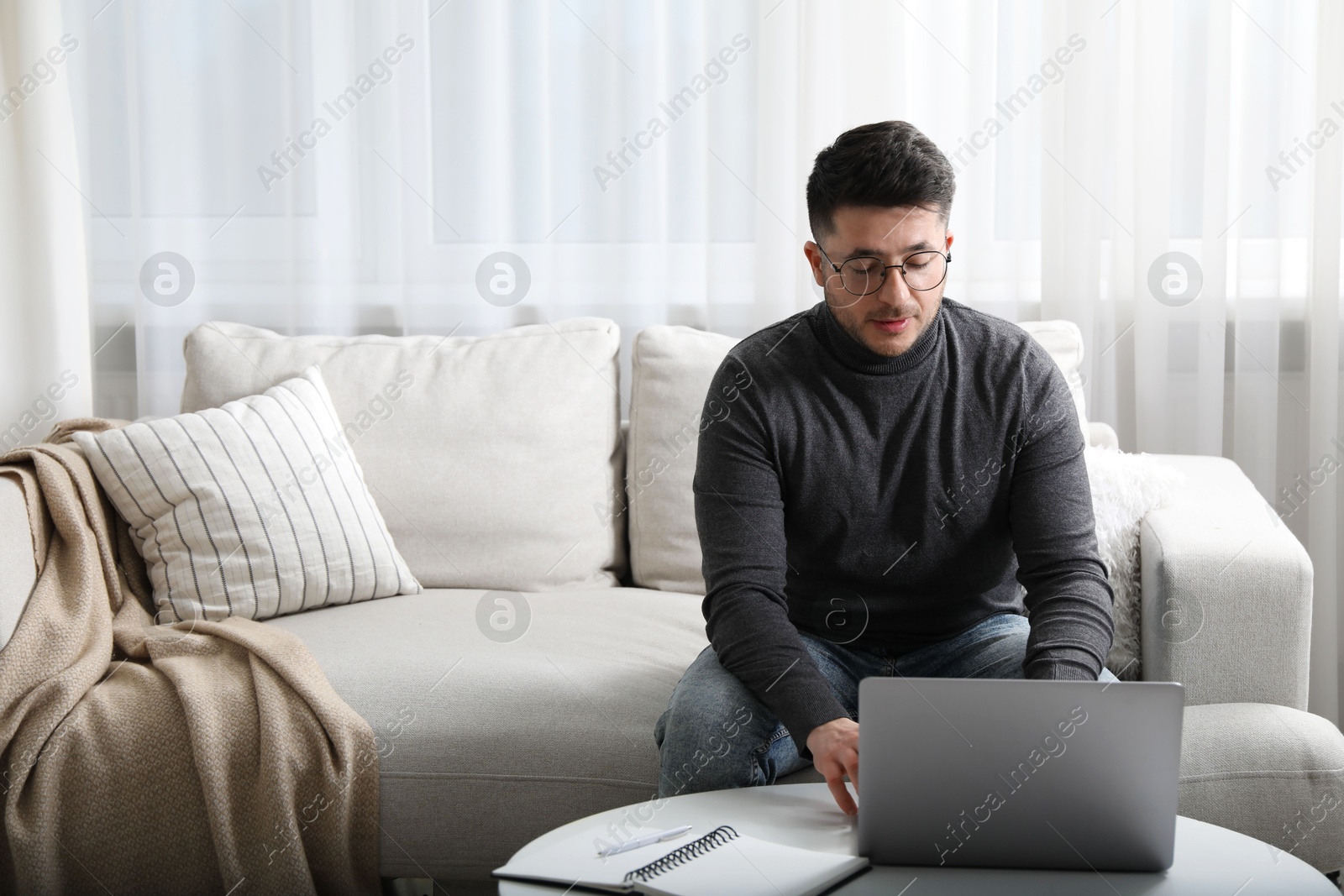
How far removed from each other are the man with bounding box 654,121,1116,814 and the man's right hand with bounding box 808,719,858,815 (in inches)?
5.8

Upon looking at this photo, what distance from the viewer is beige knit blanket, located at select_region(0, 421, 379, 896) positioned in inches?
54.4

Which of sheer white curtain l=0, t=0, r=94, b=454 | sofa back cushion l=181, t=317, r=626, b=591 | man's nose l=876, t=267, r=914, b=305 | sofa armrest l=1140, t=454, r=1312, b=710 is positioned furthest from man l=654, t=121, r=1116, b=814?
sheer white curtain l=0, t=0, r=94, b=454

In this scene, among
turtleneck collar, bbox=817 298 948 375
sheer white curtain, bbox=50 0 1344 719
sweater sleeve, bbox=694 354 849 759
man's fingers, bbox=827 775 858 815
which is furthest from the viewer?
sheer white curtain, bbox=50 0 1344 719

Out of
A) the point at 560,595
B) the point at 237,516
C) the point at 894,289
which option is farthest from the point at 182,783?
the point at 894,289

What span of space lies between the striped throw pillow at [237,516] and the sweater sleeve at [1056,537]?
3.40 feet

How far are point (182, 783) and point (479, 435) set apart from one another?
0.79 m

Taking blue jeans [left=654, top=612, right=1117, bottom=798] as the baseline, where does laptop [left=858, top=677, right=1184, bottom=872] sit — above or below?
above

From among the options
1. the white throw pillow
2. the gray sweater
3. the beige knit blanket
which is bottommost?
the beige knit blanket

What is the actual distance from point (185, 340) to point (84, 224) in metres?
0.47

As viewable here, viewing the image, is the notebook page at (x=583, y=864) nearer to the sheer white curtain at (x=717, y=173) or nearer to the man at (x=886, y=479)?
the man at (x=886, y=479)

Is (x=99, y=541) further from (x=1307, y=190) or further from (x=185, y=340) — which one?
(x=1307, y=190)

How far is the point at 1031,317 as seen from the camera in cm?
229

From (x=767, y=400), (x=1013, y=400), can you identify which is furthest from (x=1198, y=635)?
(x=767, y=400)

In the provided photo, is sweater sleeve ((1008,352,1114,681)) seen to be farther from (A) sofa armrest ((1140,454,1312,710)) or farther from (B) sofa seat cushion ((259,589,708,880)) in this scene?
(B) sofa seat cushion ((259,589,708,880))
